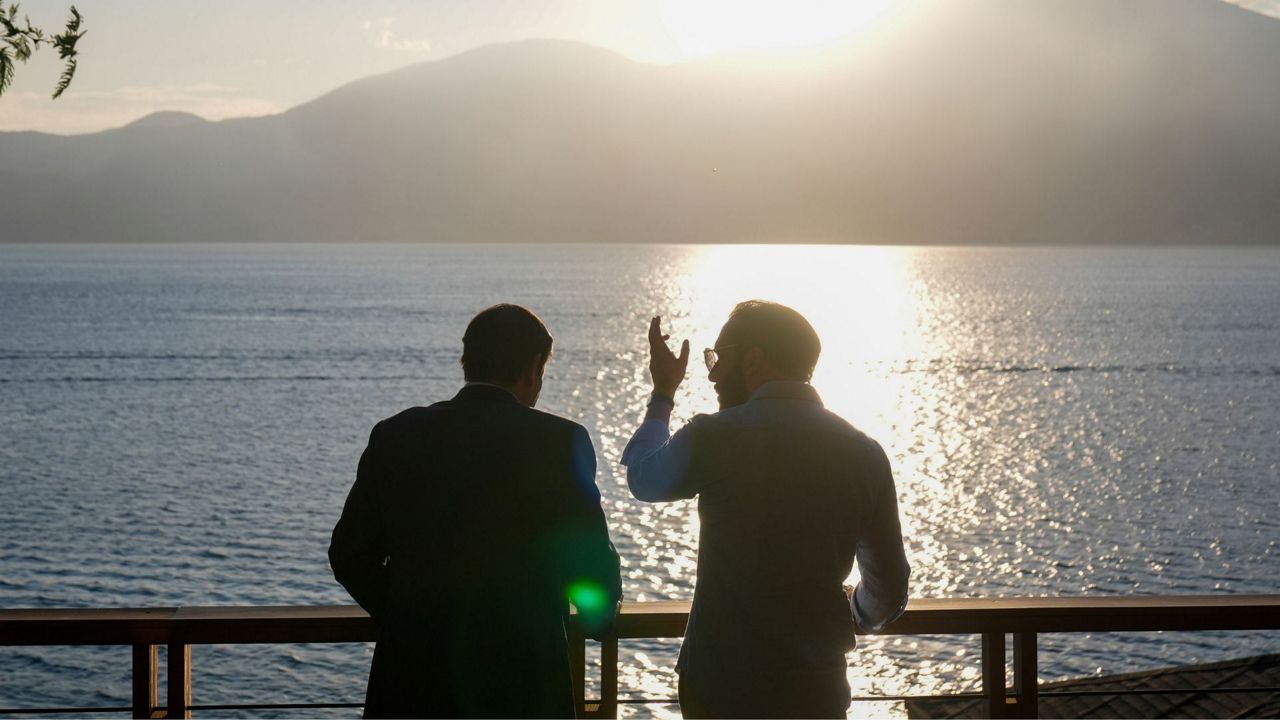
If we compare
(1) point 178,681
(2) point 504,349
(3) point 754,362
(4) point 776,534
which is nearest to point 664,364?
(3) point 754,362

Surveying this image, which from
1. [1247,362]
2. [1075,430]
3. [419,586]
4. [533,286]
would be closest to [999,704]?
[419,586]

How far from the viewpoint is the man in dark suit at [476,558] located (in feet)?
10.1

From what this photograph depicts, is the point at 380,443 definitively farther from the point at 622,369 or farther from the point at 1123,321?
the point at 1123,321

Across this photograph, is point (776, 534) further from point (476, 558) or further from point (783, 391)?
point (476, 558)

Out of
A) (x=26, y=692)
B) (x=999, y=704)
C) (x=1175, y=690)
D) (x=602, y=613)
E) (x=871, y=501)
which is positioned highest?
(x=871, y=501)

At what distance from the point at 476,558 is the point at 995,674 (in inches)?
62.8

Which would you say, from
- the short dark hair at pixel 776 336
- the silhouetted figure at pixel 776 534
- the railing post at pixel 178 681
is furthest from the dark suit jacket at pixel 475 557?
the railing post at pixel 178 681

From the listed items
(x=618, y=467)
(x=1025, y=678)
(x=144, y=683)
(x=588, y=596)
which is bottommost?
(x=618, y=467)

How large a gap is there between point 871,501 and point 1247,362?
292 feet

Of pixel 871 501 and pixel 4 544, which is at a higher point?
pixel 871 501

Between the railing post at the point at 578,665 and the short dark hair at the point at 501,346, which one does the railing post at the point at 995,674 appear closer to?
the railing post at the point at 578,665

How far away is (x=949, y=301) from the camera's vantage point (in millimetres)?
152625

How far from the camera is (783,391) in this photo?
3.23m

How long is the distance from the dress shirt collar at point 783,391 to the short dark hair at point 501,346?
0.55 meters
